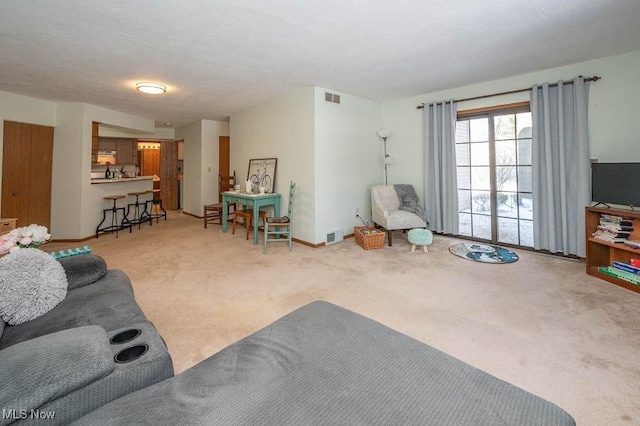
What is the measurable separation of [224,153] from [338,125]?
3686mm

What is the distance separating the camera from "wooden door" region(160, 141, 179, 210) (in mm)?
8422

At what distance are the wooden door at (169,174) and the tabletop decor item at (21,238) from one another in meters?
7.22

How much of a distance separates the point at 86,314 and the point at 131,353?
529 mm

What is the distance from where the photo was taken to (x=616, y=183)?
2920 millimetres

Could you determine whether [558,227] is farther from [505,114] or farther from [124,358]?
[124,358]

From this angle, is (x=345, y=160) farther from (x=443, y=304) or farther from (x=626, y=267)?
(x=626, y=267)

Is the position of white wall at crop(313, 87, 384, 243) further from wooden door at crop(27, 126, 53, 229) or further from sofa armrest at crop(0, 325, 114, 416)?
wooden door at crop(27, 126, 53, 229)

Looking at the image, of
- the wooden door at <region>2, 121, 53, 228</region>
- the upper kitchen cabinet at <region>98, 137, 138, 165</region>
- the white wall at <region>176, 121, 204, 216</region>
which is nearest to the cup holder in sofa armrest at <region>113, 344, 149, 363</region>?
the wooden door at <region>2, 121, 53, 228</region>

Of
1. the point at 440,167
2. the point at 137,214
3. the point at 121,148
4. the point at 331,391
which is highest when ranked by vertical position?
the point at 121,148

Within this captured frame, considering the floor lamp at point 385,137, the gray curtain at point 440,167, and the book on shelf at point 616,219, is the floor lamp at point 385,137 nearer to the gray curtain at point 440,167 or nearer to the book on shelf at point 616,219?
the gray curtain at point 440,167

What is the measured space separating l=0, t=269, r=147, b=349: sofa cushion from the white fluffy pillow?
1.7 inches

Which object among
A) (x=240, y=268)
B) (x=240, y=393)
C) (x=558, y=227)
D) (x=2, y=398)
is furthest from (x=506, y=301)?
(x=2, y=398)

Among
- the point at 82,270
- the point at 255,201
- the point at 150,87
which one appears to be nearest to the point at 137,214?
the point at 150,87

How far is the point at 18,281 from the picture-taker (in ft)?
4.41
